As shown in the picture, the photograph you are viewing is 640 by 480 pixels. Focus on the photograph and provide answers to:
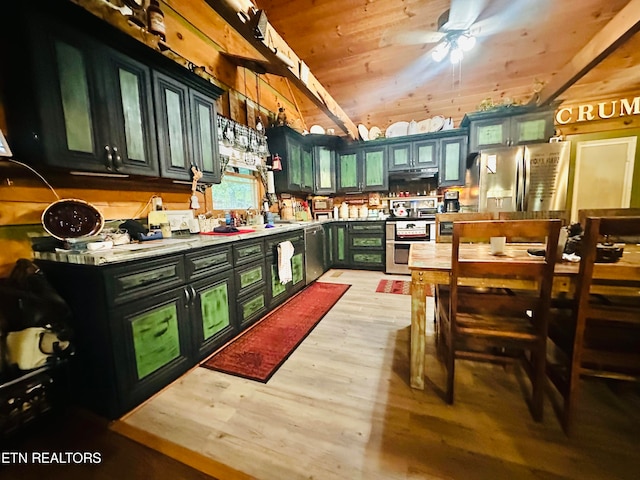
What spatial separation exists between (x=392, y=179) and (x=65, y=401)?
4.58m

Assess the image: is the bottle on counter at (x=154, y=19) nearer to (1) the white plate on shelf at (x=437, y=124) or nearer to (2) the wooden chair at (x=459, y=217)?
(2) the wooden chair at (x=459, y=217)

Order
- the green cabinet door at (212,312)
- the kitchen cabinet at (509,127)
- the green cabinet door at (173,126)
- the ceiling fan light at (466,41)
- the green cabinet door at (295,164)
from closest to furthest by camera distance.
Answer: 1. the green cabinet door at (212,312)
2. the green cabinet door at (173,126)
3. the ceiling fan light at (466,41)
4. the kitchen cabinet at (509,127)
5. the green cabinet door at (295,164)

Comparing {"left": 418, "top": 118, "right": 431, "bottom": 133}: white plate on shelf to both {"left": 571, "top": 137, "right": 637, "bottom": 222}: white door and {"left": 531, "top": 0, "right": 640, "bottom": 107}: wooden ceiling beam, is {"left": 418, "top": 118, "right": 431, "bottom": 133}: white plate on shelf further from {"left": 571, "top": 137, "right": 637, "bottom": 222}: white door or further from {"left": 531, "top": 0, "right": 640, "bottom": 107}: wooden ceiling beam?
{"left": 571, "top": 137, "right": 637, "bottom": 222}: white door

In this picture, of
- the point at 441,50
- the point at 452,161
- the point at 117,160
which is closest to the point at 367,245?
the point at 452,161

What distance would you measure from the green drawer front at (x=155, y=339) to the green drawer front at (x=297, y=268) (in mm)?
1575

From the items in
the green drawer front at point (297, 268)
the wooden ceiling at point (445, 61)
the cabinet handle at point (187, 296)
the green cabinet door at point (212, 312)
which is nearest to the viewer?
the cabinet handle at point (187, 296)

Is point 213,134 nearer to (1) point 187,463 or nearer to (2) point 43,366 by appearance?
(2) point 43,366

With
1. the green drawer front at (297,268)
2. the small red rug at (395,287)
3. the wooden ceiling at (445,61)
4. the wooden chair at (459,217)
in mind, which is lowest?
the small red rug at (395,287)

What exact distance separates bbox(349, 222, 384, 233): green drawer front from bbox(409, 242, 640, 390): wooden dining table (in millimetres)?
2399

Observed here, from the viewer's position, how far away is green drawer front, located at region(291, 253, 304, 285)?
3.10 meters

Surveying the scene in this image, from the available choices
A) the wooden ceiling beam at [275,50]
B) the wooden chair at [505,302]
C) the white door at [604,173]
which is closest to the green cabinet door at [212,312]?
the wooden chair at [505,302]

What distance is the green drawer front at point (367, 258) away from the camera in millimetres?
4250

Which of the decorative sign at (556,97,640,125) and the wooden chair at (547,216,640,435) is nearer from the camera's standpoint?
the wooden chair at (547,216,640,435)

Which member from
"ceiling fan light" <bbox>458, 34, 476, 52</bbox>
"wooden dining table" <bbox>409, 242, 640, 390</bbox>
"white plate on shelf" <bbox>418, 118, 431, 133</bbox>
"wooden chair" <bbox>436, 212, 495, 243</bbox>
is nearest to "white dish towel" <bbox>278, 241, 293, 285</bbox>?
"wooden dining table" <bbox>409, 242, 640, 390</bbox>
